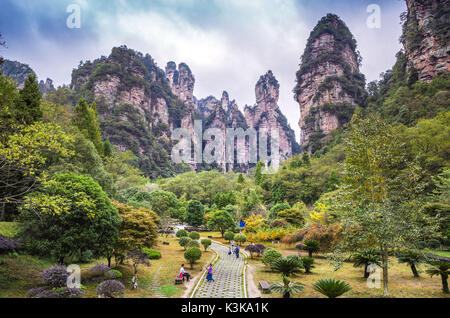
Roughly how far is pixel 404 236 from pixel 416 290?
11.4ft

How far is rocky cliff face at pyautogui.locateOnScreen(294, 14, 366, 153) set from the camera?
6488cm

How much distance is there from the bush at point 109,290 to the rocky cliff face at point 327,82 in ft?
209

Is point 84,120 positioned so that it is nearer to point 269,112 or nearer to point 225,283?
point 225,283

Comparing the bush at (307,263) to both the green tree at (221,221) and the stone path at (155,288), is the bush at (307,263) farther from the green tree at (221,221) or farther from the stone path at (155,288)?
the green tree at (221,221)

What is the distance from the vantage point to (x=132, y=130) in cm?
7931

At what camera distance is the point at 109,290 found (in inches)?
321

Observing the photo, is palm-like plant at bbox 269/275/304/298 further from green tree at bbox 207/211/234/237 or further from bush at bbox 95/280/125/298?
green tree at bbox 207/211/234/237

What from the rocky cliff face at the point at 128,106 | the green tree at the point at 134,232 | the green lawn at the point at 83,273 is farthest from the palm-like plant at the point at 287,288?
the rocky cliff face at the point at 128,106

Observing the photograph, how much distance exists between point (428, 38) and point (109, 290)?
64.6m

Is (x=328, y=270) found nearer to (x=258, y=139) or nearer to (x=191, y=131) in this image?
(x=191, y=131)

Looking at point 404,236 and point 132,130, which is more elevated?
point 132,130

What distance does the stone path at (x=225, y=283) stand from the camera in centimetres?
1025

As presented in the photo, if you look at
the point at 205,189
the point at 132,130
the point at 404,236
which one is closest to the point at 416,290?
Result: the point at 404,236

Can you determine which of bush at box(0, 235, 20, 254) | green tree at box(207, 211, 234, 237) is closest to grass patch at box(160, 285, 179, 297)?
Result: bush at box(0, 235, 20, 254)
